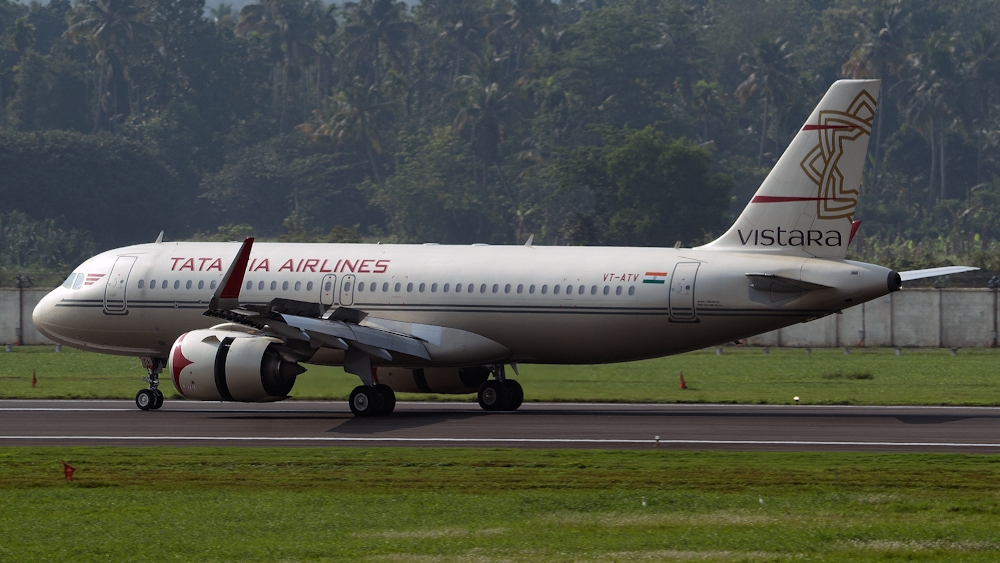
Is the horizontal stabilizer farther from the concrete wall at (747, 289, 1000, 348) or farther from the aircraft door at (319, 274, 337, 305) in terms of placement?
the concrete wall at (747, 289, 1000, 348)

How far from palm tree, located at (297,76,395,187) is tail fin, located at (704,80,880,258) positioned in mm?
124706

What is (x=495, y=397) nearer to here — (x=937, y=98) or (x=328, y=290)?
(x=328, y=290)

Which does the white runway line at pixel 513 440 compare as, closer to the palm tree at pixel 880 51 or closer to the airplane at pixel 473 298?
the airplane at pixel 473 298

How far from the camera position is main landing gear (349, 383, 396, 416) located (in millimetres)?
33719

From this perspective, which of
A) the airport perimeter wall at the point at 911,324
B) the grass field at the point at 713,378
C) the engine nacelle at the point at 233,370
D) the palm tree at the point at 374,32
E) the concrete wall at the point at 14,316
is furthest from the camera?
the palm tree at the point at 374,32

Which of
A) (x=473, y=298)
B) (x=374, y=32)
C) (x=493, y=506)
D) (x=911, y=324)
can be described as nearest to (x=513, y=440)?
(x=473, y=298)

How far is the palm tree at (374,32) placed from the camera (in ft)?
571

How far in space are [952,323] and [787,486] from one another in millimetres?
53128

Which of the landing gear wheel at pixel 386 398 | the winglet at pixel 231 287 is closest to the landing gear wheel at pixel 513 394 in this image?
the landing gear wheel at pixel 386 398

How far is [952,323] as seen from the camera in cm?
7050

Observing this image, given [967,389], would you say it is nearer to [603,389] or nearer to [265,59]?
[603,389]

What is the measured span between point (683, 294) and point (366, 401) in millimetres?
8410

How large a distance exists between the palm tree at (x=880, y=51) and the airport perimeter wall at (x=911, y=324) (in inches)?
3295

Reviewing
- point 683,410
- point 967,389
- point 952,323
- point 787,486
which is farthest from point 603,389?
point 952,323
